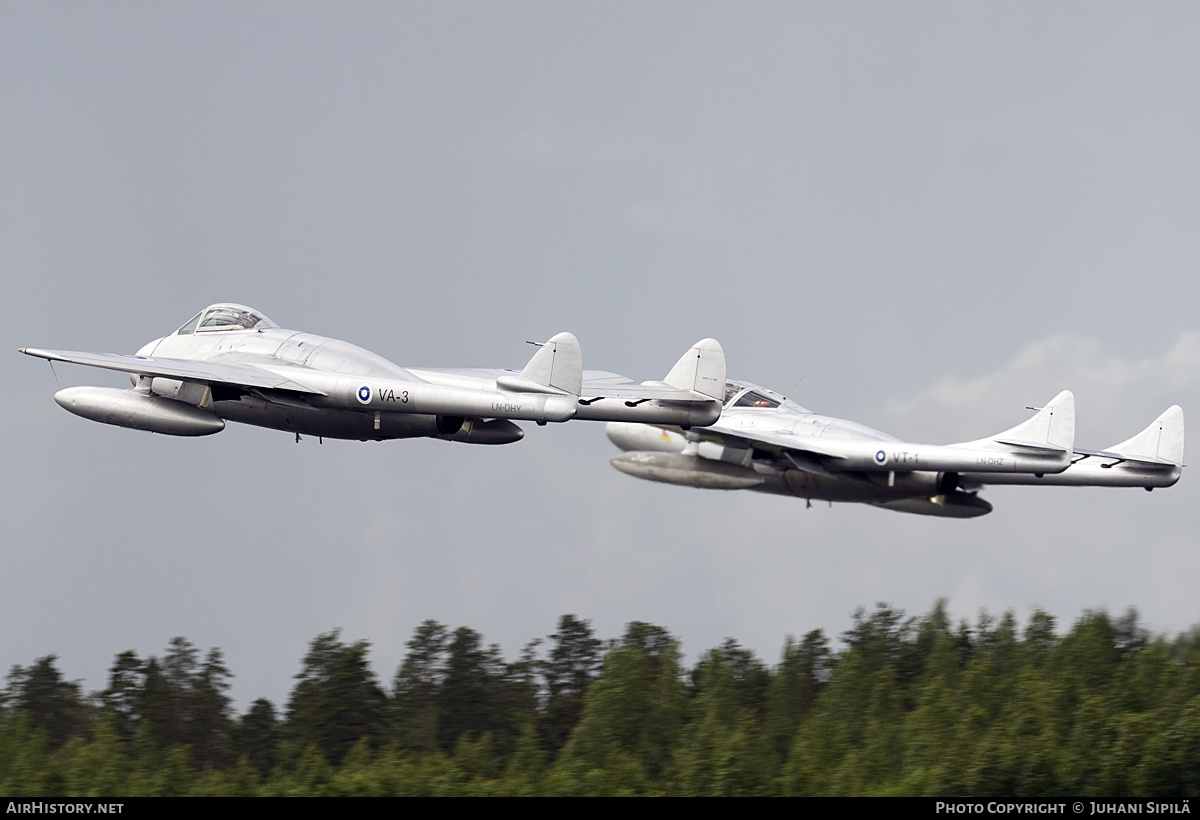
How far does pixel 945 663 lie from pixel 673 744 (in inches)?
885

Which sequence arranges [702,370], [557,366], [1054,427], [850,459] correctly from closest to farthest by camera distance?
[557,366] < [702,370] < [1054,427] < [850,459]

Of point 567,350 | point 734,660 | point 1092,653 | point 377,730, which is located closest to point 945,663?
point 1092,653

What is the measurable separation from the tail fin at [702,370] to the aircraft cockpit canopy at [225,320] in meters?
13.7

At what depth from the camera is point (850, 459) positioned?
54031 mm

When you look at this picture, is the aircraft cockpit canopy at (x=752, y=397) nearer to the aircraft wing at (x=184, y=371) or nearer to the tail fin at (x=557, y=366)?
the tail fin at (x=557, y=366)

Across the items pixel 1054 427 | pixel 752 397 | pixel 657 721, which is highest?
pixel 752 397

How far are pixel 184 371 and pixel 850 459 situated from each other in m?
24.0

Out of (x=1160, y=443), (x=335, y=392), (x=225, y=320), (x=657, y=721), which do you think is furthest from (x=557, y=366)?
(x=657, y=721)

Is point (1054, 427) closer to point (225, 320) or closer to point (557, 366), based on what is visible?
point (557, 366)

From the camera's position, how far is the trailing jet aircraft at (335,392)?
139 feet

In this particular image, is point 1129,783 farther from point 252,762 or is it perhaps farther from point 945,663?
point 252,762

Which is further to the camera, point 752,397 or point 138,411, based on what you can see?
point 752,397

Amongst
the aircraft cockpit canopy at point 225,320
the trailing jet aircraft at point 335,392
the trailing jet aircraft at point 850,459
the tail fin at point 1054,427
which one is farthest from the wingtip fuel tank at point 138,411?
the tail fin at point 1054,427

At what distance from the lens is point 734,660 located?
11588 cm
